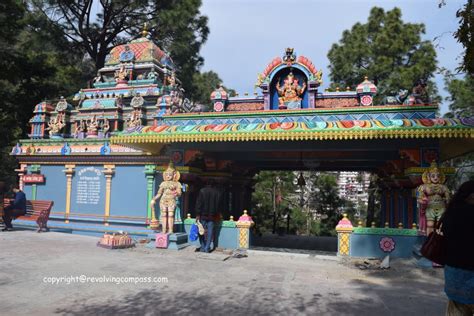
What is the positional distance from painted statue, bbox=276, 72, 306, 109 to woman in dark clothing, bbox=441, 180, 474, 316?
9.07 meters

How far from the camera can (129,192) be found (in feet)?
46.5

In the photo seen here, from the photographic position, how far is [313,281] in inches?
294

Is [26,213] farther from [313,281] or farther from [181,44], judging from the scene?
[181,44]

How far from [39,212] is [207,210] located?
7523mm

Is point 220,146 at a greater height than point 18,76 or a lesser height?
lesser

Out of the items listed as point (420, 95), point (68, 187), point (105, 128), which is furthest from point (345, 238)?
point (68, 187)

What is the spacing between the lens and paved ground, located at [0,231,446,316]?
5523 millimetres

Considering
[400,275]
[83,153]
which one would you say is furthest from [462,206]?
[83,153]

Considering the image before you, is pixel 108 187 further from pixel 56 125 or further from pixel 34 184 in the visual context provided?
pixel 56 125

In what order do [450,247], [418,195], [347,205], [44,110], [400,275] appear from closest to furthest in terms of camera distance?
1. [450,247]
2. [400,275]
3. [418,195]
4. [44,110]
5. [347,205]

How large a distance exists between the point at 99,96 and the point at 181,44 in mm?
8482

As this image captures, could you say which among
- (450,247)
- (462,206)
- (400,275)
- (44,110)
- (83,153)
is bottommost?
(400,275)

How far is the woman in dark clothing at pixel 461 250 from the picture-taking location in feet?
11.3

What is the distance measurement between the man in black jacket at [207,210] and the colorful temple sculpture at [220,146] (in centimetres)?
74
